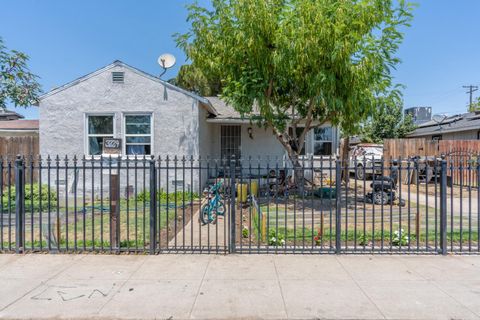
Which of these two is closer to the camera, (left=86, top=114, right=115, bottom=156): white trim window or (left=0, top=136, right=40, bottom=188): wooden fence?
(left=86, top=114, right=115, bottom=156): white trim window

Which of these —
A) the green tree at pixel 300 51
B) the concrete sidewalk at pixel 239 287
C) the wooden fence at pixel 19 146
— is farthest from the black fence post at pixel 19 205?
the wooden fence at pixel 19 146

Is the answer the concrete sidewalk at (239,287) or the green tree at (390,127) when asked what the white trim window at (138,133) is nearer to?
the concrete sidewalk at (239,287)

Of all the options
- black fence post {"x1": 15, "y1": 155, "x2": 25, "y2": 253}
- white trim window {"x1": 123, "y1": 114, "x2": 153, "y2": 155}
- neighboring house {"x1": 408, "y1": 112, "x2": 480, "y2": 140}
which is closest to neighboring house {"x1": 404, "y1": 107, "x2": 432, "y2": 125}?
neighboring house {"x1": 408, "y1": 112, "x2": 480, "y2": 140}

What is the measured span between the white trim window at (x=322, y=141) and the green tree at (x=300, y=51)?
13.6 feet

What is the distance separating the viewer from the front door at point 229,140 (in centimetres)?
1473

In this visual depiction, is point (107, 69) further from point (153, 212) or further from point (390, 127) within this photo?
point (390, 127)

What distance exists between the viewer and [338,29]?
771cm

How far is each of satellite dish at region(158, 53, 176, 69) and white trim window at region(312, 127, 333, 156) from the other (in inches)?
283

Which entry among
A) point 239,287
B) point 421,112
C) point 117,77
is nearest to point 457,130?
point 117,77

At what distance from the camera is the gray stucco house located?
11414 millimetres

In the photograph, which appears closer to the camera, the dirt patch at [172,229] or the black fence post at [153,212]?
the black fence post at [153,212]

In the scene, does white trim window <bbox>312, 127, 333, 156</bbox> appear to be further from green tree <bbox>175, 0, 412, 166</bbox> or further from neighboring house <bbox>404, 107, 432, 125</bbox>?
neighboring house <bbox>404, 107, 432, 125</bbox>

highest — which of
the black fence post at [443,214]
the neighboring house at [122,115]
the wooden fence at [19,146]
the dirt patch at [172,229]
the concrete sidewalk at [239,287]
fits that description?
the neighboring house at [122,115]

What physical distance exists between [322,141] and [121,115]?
29.1 feet
